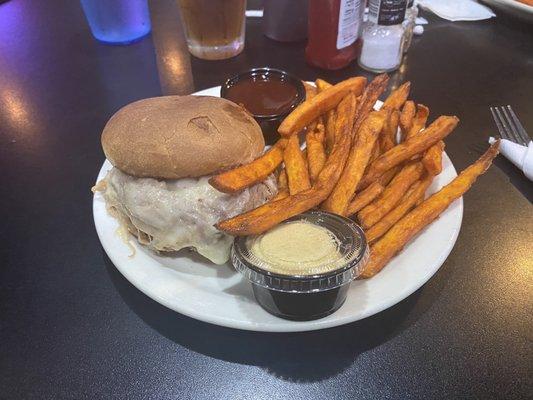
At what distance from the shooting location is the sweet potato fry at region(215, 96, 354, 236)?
1.33 meters

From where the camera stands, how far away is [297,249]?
1325 mm

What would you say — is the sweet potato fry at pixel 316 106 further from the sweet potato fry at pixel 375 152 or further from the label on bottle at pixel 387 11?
the label on bottle at pixel 387 11

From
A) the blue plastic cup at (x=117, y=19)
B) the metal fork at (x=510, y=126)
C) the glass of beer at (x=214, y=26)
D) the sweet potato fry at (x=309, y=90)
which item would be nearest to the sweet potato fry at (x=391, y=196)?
the sweet potato fry at (x=309, y=90)

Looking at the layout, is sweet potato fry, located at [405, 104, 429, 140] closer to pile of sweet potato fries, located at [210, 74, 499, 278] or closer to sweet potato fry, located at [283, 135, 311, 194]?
pile of sweet potato fries, located at [210, 74, 499, 278]

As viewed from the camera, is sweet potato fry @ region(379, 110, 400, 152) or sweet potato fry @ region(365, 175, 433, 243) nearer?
sweet potato fry @ region(365, 175, 433, 243)

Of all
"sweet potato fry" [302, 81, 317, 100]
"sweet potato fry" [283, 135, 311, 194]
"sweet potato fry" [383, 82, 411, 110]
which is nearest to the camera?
"sweet potato fry" [283, 135, 311, 194]

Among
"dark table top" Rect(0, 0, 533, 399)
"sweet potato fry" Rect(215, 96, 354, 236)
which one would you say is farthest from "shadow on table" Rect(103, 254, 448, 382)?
"sweet potato fry" Rect(215, 96, 354, 236)

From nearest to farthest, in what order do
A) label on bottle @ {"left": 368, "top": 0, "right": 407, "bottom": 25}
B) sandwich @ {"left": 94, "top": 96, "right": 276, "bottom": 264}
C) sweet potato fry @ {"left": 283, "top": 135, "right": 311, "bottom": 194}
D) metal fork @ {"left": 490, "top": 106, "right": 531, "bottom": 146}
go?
sandwich @ {"left": 94, "top": 96, "right": 276, "bottom": 264} → sweet potato fry @ {"left": 283, "top": 135, "right": 311, "bottom": 194} → metal fork @ {"left": 490, "top": 106, "right": 531, "bottom": 146} → label on bottle @ {"left": 368, "top": 0, "right": 407, "bottom": 25}

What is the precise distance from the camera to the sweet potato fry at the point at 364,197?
155 centimetres

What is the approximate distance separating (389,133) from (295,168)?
0.42 meters

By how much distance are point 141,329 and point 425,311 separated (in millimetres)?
887

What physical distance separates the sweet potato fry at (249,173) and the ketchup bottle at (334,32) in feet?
3.65

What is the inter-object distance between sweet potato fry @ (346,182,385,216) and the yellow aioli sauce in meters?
0.20

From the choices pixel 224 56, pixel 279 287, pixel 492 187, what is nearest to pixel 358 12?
pixel 224 56
